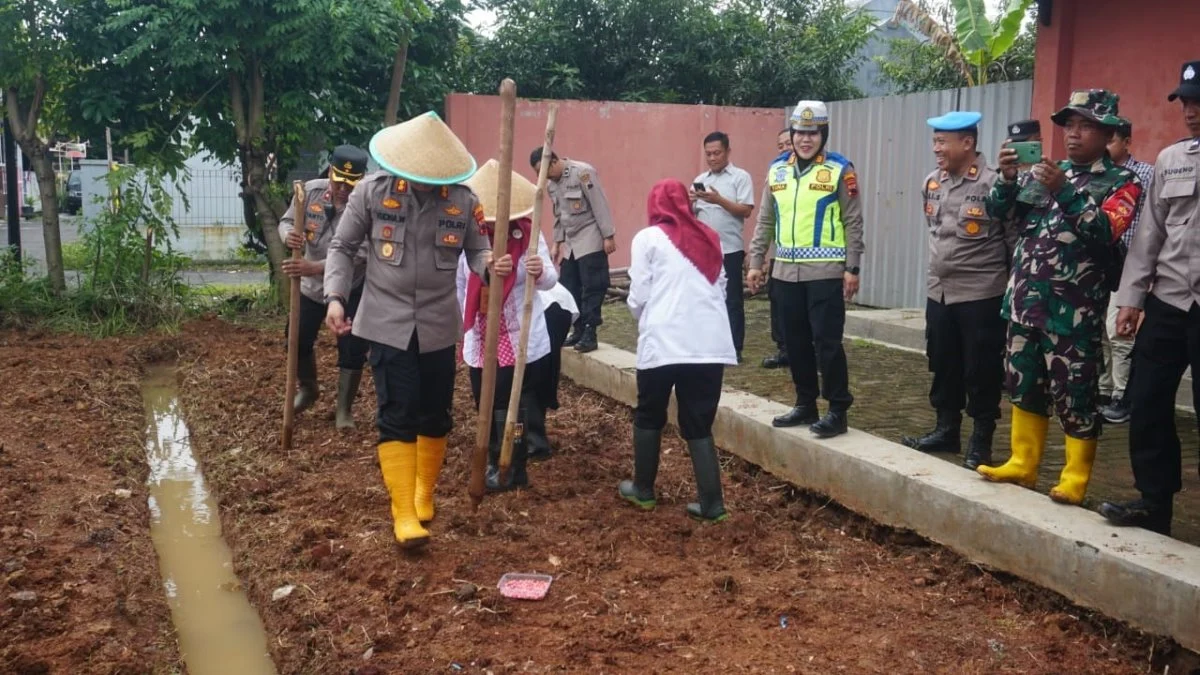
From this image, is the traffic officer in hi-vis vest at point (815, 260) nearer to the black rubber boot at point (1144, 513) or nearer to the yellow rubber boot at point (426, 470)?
the black rubber boot at point (1144, 513)

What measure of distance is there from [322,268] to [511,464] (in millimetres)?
1655

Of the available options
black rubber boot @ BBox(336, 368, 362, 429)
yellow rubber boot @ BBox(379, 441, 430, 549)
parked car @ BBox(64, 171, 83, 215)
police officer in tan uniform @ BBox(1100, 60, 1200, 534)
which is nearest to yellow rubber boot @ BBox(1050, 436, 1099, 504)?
police officer in tan uniform @ BBox(1100, 60, 1200, 534)

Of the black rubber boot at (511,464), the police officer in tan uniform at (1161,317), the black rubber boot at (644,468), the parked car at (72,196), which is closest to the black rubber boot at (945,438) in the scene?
the black rubber boot at (644,468)

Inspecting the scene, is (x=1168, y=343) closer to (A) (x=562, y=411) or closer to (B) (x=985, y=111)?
(A) (x=562, y=411)

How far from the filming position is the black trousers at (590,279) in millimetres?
8867

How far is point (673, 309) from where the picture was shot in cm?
529

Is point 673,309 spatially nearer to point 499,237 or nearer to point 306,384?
point 499,237

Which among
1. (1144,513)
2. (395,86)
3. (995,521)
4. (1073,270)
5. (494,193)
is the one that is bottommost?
(995,521)

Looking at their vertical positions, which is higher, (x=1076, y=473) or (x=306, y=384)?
(x=1076, y=473)

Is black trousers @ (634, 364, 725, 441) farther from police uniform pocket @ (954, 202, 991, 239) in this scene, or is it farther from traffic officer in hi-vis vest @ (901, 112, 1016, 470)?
police uniform pocket @ (954, 202, 991, 239)

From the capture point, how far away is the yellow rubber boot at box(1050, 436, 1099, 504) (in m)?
4.65

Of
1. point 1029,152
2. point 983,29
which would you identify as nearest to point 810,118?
point 1029,152

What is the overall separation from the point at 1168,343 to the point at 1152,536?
72 centimetres

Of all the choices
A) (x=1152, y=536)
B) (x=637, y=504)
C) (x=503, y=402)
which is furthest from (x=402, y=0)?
(x=1152, y=536)
